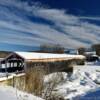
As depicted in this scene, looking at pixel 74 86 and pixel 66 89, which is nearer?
pixel 66 89

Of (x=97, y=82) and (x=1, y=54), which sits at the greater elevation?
(x=1, y=54)

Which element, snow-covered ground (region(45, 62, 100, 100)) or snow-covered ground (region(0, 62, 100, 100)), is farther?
snow-covered ground (region(45, 62, 100, 100))

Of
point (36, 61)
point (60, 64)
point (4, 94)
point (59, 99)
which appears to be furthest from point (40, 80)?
point (60, 64)

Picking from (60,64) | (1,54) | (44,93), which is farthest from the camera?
(1,54)

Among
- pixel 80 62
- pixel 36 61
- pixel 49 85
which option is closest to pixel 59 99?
pixel 49 85

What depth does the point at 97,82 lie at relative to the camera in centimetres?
2416

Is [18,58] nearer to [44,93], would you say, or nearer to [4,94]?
[44,93]

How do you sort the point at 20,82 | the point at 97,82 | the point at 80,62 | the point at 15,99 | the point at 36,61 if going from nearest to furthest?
1. the point at 15,99
2. the point at 20,82
3. the point at 97,82
4. the point at 36,61
5. the point at 80,62

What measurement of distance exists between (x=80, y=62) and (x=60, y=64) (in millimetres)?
12840

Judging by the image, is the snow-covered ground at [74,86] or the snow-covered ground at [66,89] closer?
the snow-covered ground at [66,89]

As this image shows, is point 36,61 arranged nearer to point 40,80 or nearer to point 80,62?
point 40,80

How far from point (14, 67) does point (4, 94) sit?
21742 mm

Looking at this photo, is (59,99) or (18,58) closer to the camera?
(59,99)

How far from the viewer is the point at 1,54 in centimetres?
5262
